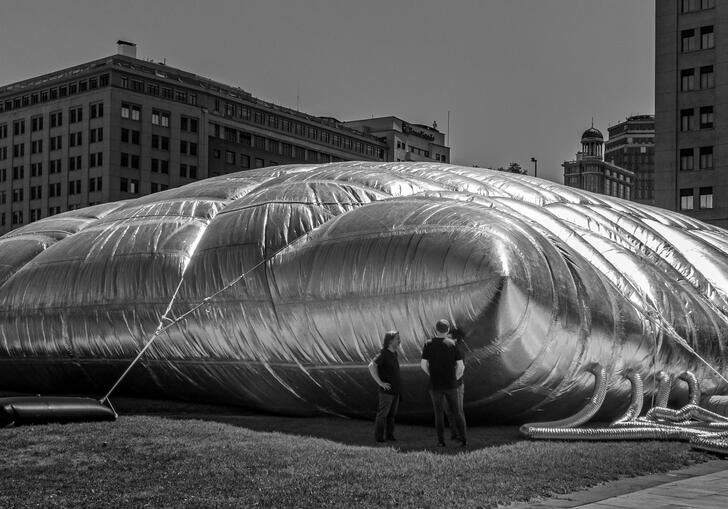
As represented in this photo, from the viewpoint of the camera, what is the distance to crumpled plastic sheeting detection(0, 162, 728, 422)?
39.8 ft

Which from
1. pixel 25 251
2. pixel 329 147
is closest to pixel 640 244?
pixel 25 251

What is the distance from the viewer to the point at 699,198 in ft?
195

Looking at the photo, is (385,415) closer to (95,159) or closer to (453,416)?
(453,416)

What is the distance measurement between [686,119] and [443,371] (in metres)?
54.1

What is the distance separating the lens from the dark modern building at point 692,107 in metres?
59.1

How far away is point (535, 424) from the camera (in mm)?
12133

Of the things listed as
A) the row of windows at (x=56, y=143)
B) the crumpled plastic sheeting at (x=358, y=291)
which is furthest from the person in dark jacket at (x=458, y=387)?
the row of windows at (x=56, y=143)

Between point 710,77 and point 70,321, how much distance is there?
2059 inches

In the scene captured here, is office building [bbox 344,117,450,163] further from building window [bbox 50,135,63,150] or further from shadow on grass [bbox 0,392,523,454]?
shadow on grass [bbox 0,392,523,454]

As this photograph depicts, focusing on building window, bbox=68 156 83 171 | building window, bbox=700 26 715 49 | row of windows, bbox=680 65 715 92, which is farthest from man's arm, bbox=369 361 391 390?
building window, bbox=68 156 83 171

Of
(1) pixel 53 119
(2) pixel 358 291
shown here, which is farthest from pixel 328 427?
(1) pixel 53 119

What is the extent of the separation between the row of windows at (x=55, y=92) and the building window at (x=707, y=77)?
174ft

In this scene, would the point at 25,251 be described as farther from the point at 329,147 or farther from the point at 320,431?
the point at 329,147

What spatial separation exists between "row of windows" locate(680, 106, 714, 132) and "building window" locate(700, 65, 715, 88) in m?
1.43
